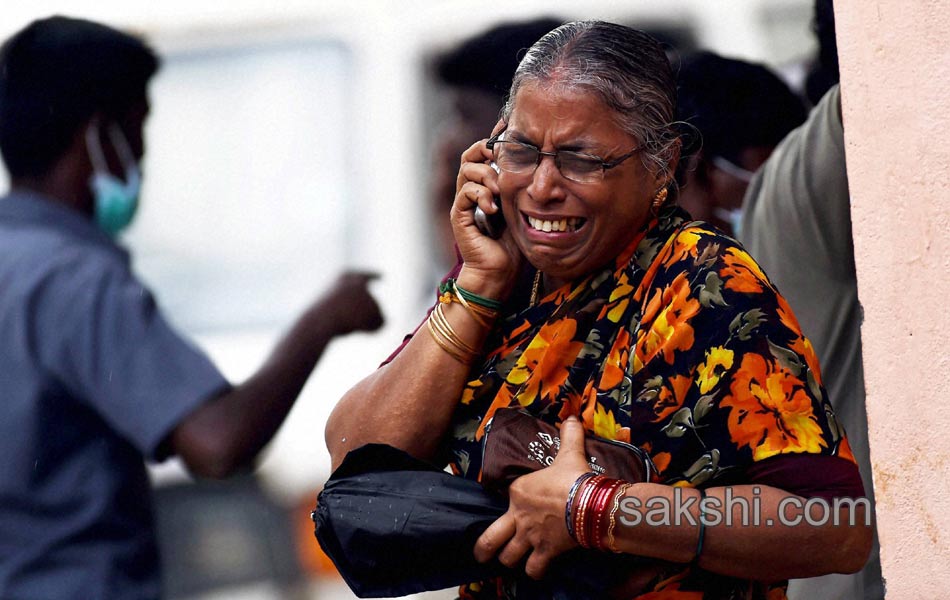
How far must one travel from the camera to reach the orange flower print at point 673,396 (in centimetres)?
185

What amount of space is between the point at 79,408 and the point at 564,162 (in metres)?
1.55

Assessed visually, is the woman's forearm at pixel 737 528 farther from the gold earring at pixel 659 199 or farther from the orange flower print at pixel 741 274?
the gold earring at pixel 659 199

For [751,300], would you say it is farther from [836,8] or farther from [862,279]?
[836,8]

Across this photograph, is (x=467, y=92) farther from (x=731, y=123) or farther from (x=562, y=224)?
(x=562, y=224)

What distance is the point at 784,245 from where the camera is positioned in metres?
2.87

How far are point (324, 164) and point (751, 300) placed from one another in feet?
8.79

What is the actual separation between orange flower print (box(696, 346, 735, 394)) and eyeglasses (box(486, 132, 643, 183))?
0.35m

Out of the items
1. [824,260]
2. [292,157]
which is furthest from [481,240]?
[292,157]

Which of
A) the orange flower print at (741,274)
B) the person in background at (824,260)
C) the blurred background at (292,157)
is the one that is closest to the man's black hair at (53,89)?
the blurred background at (292,157)

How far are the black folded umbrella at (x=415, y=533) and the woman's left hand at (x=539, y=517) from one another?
1.0 inches

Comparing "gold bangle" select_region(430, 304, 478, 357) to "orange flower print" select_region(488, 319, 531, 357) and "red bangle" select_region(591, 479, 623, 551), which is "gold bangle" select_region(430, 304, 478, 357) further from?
"red bangle" select_region(591, 479, 623, 551)

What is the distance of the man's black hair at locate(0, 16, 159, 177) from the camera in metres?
3.43

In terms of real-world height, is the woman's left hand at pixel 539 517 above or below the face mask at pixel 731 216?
above

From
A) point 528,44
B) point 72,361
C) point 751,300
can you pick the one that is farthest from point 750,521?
point 528,44
